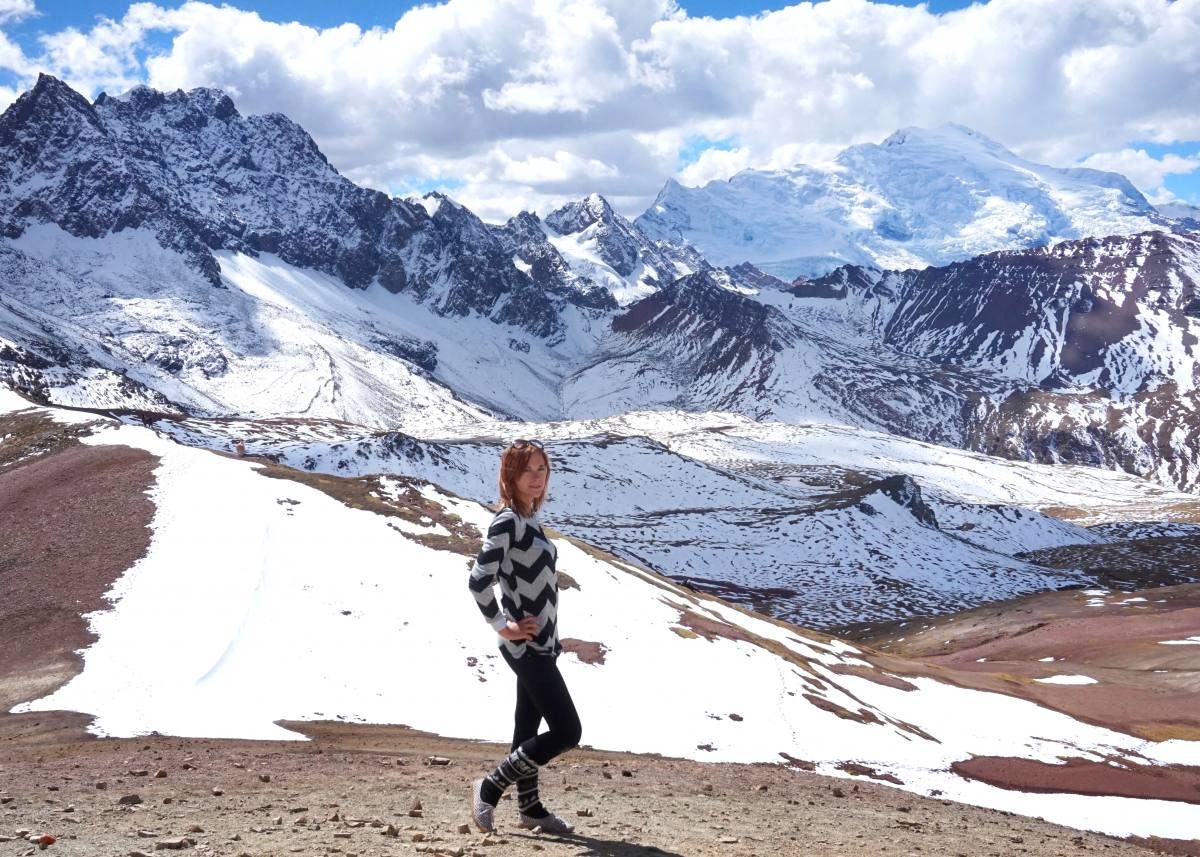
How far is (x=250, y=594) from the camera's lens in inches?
1433

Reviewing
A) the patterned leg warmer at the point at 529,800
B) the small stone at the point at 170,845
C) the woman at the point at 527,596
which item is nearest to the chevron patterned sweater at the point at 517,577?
the woman at the point at 527,596

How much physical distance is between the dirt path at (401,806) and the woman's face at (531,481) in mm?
4365

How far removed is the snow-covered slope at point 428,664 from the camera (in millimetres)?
30078

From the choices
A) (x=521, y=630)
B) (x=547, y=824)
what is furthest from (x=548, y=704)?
(x=547, y=824)

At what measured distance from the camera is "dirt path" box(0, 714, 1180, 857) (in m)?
11.8

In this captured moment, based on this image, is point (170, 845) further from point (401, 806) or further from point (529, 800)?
point (401, 806)

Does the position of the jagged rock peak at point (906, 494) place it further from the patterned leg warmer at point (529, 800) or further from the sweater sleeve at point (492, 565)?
the sweater sleeve at point (492, 565)

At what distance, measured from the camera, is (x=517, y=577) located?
11.6 m

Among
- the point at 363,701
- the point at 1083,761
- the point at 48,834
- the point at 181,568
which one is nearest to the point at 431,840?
the point at 48,834

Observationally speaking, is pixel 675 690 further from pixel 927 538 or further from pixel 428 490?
pixel 927 538

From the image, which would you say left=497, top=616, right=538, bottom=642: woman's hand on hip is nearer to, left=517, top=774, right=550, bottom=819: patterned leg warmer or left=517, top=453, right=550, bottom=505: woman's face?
left=517, top=453, right=550, bottom=505: woman's face

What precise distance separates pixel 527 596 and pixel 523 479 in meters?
1.49

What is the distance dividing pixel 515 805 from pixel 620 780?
21.8ft

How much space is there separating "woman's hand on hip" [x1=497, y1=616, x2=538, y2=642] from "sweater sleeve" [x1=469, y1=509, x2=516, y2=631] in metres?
0.15
